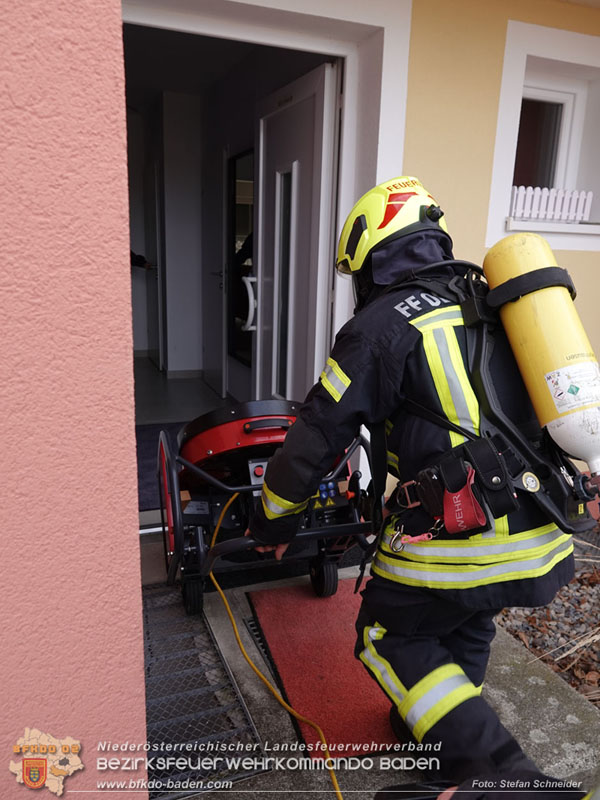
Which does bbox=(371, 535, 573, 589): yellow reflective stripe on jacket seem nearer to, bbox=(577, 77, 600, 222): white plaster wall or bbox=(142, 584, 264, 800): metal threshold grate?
bbox=(142, 584, 264, 800): metal threshold grate

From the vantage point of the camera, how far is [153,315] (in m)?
9.27

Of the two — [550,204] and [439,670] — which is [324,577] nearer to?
[439,670]

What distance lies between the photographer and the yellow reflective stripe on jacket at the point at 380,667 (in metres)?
1.85

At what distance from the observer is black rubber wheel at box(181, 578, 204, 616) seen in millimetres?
2830

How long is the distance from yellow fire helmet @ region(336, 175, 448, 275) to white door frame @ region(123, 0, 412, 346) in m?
A: 1.52

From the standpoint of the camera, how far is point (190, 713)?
90.9 inches


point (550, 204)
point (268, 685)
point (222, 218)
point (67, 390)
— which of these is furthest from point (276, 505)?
point (222, 218)

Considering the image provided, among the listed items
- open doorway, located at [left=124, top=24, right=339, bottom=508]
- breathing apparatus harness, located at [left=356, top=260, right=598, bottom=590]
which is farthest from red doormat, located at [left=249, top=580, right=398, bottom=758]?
open doorway, located at [left=124, top=24, right=339, bottom=508]

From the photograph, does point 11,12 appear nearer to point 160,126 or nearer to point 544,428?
point 544,428

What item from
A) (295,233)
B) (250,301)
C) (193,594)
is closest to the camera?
(193,594)

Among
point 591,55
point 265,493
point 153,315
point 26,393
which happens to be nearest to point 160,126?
point 153,315

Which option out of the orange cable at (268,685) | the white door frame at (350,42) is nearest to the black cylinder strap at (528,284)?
the orange cable at (268,685)

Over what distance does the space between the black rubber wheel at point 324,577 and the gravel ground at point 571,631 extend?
84 centimetres

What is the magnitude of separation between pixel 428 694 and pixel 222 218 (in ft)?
19.6
